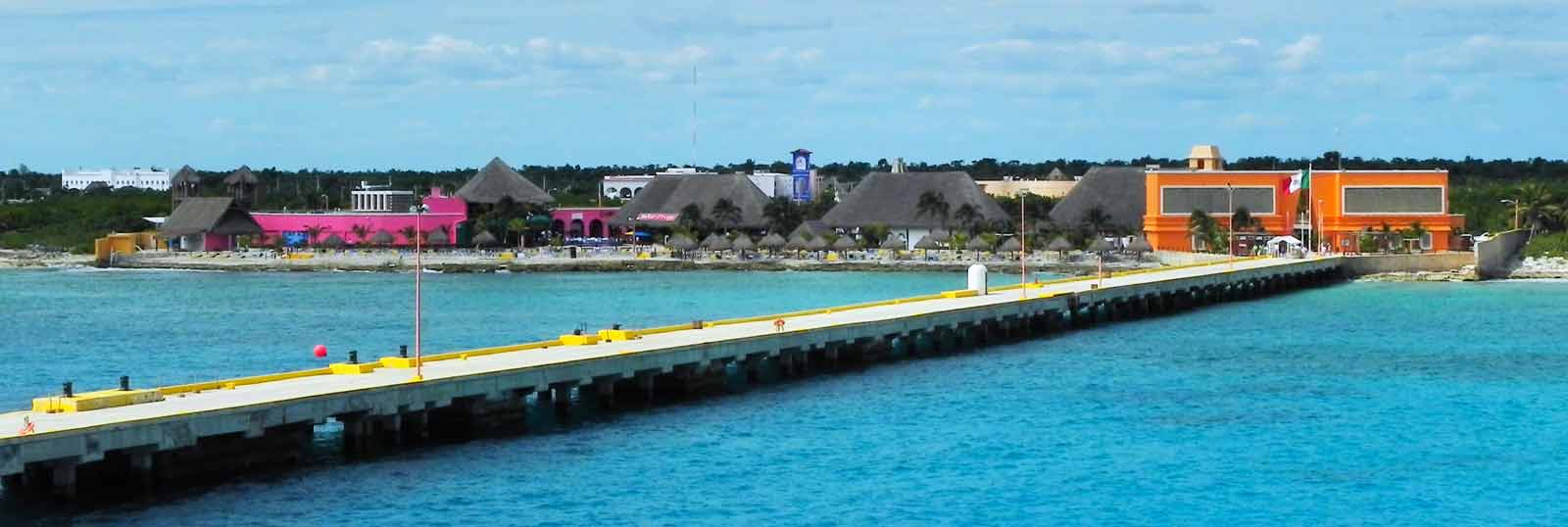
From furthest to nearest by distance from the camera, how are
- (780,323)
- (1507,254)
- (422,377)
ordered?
(1507,254), (780,323), (422,377)

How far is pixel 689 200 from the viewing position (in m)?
139

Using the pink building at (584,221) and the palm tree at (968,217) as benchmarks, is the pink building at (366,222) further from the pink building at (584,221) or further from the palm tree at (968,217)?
the palm tree at (968,217)

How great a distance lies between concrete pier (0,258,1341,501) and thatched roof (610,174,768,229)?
70813mm

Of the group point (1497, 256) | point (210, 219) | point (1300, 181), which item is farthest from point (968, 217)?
point (210, 219)

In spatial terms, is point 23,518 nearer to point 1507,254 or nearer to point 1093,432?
point 1093,432

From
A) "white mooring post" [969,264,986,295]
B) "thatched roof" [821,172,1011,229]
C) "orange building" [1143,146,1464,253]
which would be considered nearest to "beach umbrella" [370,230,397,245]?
"thatched roof" [821,172,1011,229]

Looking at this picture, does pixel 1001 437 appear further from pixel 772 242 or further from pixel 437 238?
pixel 437 238

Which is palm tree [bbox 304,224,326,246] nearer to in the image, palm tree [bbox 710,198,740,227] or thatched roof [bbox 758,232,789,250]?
palm tree [bbox 710,198,740,227]

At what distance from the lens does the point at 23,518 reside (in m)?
29.5

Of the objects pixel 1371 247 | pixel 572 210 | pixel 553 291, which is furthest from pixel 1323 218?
pixel 572 210

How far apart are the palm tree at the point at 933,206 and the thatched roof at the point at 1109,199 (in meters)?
6.44

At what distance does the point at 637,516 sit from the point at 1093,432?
12132 millimetres

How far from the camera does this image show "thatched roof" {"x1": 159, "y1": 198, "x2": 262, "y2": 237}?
13338 centimetres

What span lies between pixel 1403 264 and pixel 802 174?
196 ft
